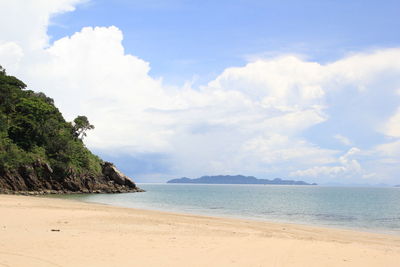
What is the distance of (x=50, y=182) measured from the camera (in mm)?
76125

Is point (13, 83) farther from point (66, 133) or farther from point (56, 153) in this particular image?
point (56, 153)

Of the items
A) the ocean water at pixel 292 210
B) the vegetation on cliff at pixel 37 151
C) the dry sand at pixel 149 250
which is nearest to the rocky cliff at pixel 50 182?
the vegetation on cliff at pixel 37 151

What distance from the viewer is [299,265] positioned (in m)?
12.8

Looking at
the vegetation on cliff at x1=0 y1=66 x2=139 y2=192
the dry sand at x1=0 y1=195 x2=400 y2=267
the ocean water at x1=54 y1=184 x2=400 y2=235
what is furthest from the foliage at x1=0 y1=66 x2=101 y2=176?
the dry sand at x1=0 y1=195 x2=400 y2=267

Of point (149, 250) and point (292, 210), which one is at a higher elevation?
point (149, 250)

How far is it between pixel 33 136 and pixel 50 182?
497 inches

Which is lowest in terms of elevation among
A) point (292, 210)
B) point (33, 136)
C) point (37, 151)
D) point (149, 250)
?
point (292, 210)

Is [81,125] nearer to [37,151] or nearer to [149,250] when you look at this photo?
[37,151]

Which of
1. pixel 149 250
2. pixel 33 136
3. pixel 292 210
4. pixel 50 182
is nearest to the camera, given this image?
pixel 149 250

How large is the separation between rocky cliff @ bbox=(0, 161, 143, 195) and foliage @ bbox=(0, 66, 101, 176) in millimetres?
1533

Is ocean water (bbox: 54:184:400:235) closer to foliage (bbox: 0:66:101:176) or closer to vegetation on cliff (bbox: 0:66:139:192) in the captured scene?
vegetation on cliff (bbox: 0:66:139:192)

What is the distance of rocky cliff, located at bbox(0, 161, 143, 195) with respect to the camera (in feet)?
215

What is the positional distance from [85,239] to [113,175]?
9456cm

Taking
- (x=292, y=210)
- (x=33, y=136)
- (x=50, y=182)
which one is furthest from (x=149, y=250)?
(x=33, y=136)
